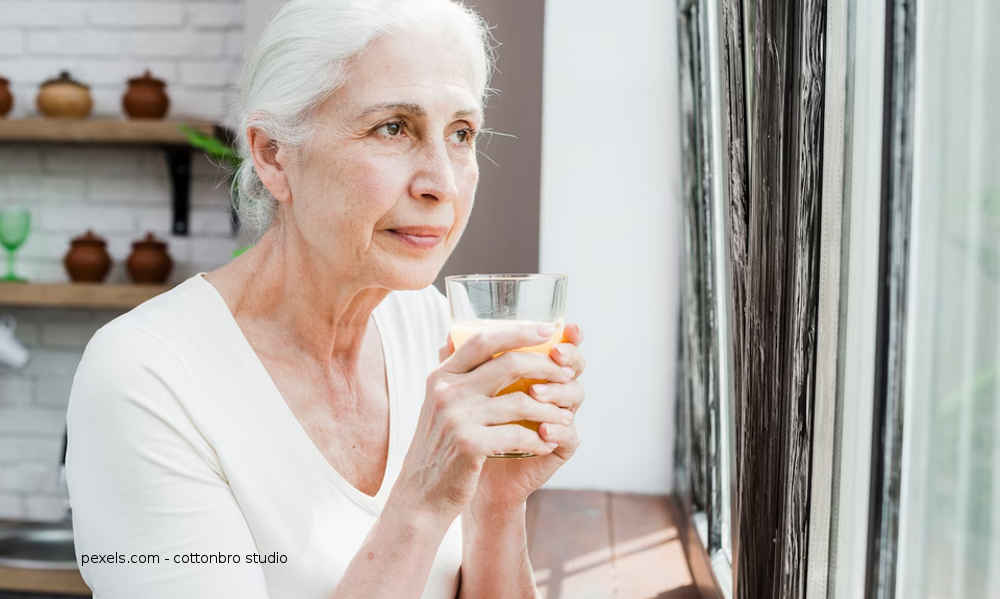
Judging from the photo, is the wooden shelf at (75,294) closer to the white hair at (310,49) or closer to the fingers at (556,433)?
the white hair at (310,49)

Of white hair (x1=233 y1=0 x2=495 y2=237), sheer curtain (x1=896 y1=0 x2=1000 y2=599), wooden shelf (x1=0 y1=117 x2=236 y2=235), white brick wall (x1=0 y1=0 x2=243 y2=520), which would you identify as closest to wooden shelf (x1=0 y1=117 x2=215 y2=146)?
wooden shelf (x1=0 y1=117 x2=236 y2=235)

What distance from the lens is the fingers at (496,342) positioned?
94 cm

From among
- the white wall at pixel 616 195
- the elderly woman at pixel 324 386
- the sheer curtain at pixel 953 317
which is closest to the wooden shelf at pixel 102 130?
the white wall at pixel 616 195

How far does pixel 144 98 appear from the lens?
3.31m

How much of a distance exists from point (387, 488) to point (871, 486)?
26.0 inches

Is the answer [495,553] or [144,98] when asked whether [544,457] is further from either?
[144,98]

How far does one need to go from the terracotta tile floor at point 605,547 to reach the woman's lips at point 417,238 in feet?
3.09

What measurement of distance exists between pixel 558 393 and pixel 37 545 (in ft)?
9.60

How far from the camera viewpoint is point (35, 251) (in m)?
3.57

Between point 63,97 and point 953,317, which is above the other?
point 63,97

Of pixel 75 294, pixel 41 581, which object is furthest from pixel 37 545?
pixel 75 294

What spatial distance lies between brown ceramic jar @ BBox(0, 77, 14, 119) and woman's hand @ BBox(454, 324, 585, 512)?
2.92 metres

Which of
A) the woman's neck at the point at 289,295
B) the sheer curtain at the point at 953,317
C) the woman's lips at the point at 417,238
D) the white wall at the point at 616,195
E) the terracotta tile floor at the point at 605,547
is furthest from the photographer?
the white wall at the point at 616,195

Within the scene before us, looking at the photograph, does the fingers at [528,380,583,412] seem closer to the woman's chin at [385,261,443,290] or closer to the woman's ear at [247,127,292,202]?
the woman's chin at [385,261,443,290]
